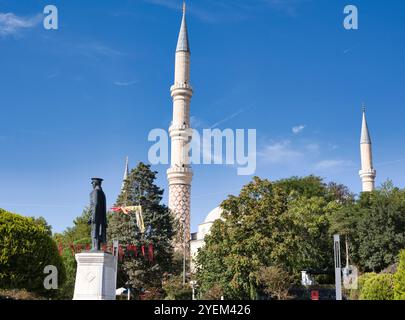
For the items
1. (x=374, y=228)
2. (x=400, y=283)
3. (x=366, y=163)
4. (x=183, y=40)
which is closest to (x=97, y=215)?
(x=400, y=283)

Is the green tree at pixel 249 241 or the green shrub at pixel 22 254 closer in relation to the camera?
the green shrub at pixel 22 254

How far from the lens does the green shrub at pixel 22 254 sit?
28.4 meters

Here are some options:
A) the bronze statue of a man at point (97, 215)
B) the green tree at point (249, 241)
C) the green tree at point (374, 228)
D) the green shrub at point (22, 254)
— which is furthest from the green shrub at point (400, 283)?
the green shrub at point (22, 254)

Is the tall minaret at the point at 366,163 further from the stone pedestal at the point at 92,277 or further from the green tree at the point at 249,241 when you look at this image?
the stone pedestal at the point at 92,277

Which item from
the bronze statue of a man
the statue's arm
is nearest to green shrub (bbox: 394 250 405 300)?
the bronze statue of a man

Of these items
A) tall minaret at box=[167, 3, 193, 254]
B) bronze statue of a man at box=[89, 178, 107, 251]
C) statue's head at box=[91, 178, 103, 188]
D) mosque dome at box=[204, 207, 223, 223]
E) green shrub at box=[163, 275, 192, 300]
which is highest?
tall minaret at box=[167, 3, 193, 254]

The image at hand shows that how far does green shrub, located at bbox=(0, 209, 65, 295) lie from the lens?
93.2ft

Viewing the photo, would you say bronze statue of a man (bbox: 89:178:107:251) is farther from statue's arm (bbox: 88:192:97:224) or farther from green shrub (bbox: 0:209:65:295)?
green shrub (bbox: 0:209:65:295)

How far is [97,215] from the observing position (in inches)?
631

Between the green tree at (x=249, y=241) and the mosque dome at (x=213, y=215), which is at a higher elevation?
the mosque dome at (x=213, y=215)

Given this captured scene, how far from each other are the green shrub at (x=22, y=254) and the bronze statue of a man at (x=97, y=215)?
1476cm

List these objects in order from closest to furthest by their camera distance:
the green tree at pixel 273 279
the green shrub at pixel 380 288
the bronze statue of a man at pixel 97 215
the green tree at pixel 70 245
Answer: the bronze statue of a man at pixel 97 215
the green shrub at pixel 380 288
the green tree at pixel 273 279
the green tree at pixel 70 245

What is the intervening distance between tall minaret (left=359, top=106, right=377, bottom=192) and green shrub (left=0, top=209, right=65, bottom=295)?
40.3 metres

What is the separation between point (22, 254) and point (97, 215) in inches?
606
